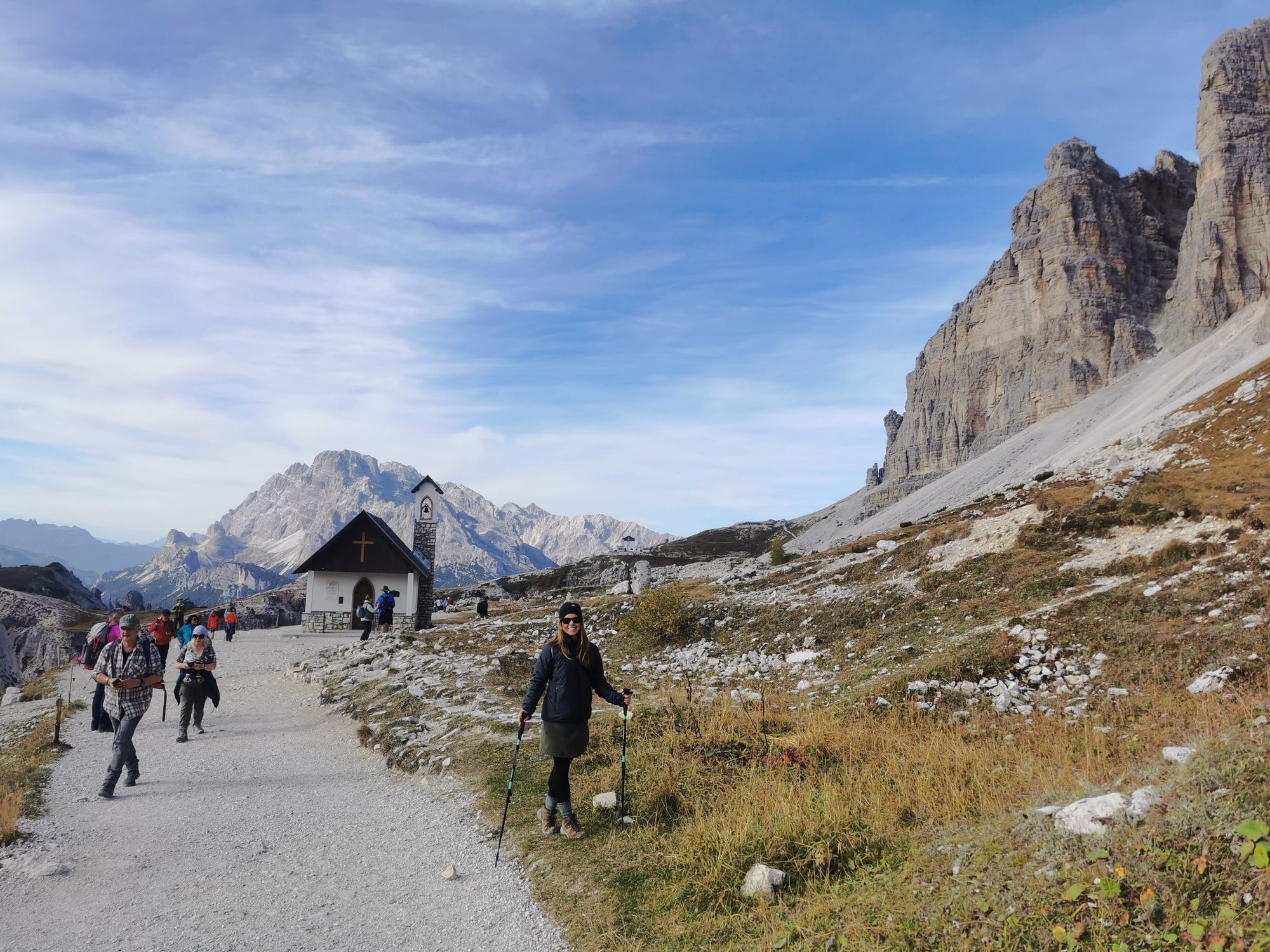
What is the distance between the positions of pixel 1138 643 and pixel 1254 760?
996cm

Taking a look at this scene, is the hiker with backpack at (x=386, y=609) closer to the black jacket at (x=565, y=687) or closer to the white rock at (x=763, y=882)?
the black jacket at (x=565, y=687)

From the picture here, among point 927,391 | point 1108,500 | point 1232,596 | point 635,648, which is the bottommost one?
point 635,648

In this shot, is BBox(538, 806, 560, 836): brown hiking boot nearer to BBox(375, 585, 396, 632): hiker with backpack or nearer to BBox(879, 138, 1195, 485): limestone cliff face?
BBox(375, 585, 396, 632): hiker with backpack

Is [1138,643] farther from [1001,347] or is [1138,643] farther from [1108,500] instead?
[1001,347]

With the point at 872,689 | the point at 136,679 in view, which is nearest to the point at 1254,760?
the point at 872,689

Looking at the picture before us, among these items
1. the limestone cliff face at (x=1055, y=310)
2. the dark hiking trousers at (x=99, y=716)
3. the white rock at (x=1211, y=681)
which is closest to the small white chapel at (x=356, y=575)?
the dark hiking trousers at (x=99, y=716)

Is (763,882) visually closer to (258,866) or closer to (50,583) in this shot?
(258,866)

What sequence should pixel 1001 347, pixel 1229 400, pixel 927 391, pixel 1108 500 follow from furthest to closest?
pixel 927 391 → pixel 1001 347 → pixel 1229 400 → pixel 1108 500

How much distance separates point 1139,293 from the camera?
11381 cm

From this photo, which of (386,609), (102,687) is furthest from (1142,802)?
(386,609)

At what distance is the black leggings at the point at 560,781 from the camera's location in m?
8.27

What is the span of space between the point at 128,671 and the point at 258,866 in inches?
191

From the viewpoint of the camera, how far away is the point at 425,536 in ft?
131

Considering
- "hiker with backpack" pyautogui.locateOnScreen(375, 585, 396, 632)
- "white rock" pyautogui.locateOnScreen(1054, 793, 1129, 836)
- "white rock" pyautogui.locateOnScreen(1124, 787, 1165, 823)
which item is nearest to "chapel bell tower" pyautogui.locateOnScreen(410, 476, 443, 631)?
"hiker with backpack" pyautogui.locateOnScreen(375, 585, 396, 632)
